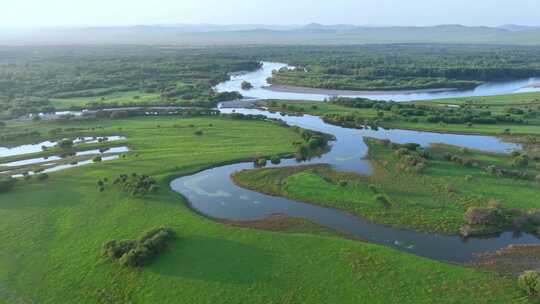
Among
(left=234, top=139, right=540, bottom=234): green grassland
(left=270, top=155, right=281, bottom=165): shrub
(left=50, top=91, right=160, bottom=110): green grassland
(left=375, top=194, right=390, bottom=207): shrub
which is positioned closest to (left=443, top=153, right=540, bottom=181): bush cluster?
(left=234, top=139, right=540, bottom=234): green grassland

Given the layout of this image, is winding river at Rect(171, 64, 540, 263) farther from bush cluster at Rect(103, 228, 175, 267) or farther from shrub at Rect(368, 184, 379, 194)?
bush cluster at Rect(103, 228, 175, 267)

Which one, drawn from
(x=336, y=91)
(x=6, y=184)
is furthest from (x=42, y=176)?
(x=336, y=91)

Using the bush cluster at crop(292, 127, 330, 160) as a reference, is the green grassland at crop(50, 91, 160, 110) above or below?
above

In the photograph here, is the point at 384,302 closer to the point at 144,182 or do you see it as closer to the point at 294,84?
the point at 144,182

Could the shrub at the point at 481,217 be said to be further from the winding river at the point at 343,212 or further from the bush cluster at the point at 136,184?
the bush cluster at the point at 136,184

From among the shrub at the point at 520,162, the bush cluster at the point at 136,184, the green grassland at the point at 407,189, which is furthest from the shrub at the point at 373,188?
the bush cluster at the point at 136,184

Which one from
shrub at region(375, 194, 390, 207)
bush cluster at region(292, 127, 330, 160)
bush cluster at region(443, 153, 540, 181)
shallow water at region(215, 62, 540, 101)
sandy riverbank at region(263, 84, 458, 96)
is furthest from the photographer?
sandy riverbank at region(263, 84, 458, 96)

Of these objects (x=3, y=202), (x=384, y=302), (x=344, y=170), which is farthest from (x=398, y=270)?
(x=3, y=202)

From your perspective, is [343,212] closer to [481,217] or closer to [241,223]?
[241,223]
